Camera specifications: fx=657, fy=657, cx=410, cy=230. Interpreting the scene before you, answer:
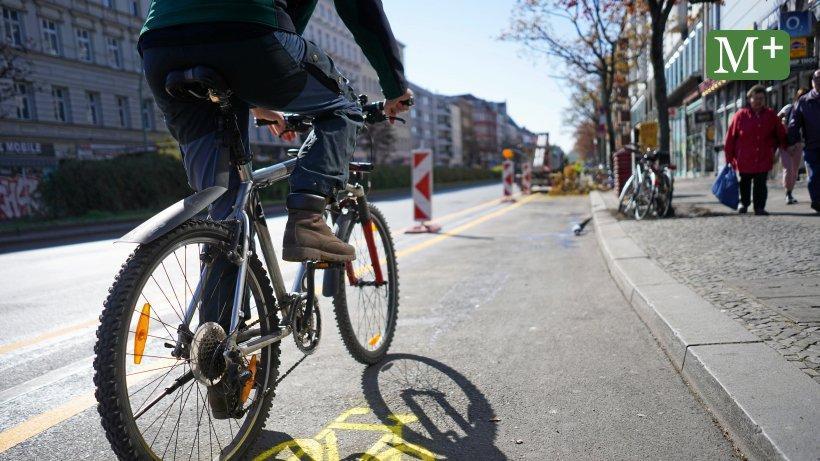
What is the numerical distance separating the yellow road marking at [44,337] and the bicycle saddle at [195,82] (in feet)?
8.74

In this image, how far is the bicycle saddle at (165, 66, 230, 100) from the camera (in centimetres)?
198

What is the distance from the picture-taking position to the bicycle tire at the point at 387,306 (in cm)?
302

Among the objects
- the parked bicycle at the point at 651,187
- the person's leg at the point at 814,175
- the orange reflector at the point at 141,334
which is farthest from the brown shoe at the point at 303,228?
the parked bicycle at the point at 651,187

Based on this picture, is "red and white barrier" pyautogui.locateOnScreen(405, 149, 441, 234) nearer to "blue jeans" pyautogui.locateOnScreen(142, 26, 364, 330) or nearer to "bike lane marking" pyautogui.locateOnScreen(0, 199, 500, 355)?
"bike lane marking" pyautogui.locateOnScreen(0, 199, 500, 355)

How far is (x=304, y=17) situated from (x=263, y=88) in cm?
59

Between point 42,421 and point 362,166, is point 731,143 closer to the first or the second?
point 362,166

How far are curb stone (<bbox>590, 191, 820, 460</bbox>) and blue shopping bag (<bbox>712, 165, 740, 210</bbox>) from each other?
5836 mm

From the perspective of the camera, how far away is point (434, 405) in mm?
2715

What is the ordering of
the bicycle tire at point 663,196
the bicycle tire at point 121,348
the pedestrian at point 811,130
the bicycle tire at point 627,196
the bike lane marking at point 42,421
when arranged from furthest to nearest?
the bicycle tire at point 627,196 → the bicycle tire at point 663,196 → the pedestrian at point 811,130 → the bike lane marking at point 42,421 → the bicycle tire at point 121,348

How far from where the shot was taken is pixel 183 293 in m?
1.95

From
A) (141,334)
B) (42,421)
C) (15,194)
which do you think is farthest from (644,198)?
(15,194)

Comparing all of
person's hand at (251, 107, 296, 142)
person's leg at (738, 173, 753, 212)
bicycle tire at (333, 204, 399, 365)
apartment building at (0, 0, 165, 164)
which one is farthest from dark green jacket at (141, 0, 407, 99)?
apartment building at (0, 0, 165, 164)

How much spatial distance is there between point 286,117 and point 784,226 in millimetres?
6384

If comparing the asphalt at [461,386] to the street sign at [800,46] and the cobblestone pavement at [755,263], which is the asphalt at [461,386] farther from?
the street sign at [800,46]
